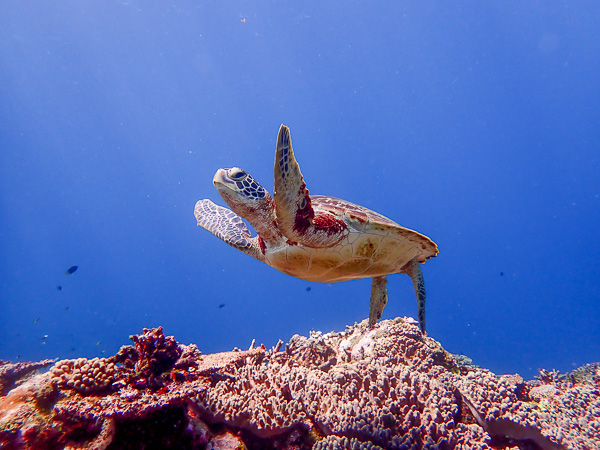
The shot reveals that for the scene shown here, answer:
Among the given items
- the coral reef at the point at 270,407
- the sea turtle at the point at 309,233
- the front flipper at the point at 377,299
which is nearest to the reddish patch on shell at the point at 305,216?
the sea turtle at the point at 309,233

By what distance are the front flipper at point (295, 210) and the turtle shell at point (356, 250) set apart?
0.15 metres

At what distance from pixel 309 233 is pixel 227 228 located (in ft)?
6.39

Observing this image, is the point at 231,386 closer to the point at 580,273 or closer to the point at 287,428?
the point at 287,428

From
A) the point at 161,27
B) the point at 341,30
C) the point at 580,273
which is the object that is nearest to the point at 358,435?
the point at 341,30

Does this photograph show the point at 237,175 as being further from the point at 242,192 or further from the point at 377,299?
the point at 377,299

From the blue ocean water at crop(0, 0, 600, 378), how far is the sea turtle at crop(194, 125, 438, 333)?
176 ft

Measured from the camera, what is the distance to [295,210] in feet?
9.41

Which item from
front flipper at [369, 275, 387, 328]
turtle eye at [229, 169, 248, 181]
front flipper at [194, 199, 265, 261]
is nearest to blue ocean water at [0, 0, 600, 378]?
front flipper at [369, 275, 387, 328]

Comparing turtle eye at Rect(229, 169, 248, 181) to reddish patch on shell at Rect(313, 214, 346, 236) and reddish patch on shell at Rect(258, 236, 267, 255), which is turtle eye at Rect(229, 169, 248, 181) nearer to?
reddish patch on shell at Rect(313, 214, 346, 236)

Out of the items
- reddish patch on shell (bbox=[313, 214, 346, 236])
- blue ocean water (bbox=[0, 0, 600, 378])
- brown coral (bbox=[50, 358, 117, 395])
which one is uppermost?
blue ocean water (bbox=[0, 0, 600, 378])

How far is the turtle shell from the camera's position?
3.52 meters

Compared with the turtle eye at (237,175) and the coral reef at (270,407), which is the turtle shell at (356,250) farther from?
the coral reef at (270,407)

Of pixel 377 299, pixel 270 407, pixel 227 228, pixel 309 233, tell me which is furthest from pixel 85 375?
pixel 377 299

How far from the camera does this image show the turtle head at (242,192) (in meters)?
3.18
